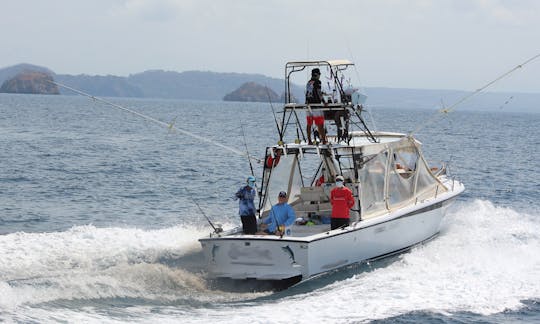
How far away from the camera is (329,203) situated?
1614 centimetres

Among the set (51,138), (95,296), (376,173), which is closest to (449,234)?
(376,173)

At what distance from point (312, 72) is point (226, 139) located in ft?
121

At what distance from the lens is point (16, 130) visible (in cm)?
5150

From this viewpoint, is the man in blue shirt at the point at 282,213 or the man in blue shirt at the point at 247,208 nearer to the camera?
the man in blue shirt at the point at 282,213

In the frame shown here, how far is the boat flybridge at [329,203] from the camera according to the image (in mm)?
13664

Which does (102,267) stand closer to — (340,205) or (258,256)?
(258,256)

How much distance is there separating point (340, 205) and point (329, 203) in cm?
150

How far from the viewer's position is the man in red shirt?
14.6 m

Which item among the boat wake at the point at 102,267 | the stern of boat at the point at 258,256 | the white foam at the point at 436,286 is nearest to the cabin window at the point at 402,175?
the white foam at the point at 436,286

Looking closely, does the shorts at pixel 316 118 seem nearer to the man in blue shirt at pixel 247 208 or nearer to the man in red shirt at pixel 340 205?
the man in red shirt at pixel 340 205

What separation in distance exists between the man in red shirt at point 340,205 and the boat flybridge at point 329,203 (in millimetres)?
238

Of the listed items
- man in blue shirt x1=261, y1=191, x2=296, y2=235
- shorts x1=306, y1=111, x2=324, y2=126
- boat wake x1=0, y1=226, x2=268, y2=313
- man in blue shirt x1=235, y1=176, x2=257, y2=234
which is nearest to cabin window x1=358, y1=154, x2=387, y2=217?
shorts x1=306, y1=111, x2=324, y2=126

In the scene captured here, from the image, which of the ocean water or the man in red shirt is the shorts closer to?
the man in red shirt

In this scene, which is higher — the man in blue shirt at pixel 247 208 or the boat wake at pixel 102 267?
the man in blue shirt at pixel 247 208
